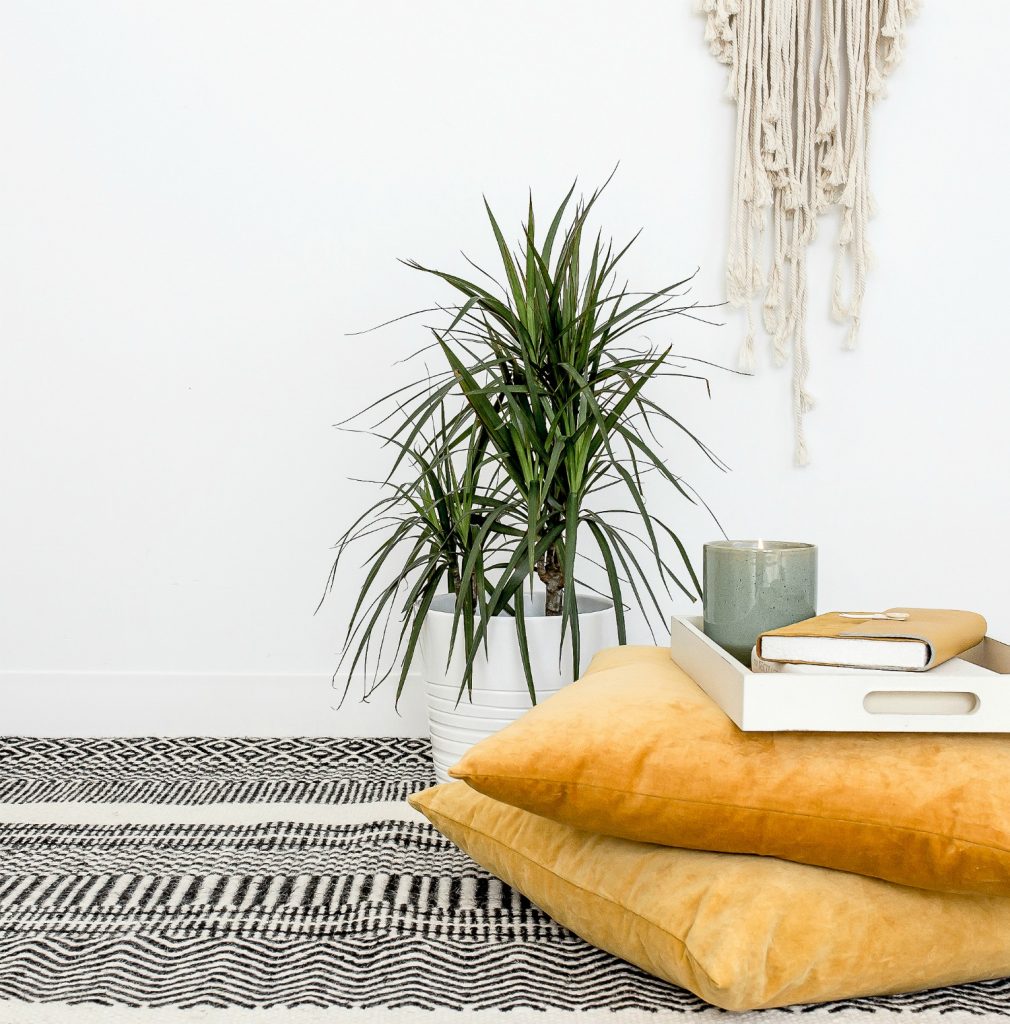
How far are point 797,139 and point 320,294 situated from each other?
0.86 metres

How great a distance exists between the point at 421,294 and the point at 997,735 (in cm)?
120

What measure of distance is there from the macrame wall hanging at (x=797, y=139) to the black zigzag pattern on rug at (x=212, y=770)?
884mm

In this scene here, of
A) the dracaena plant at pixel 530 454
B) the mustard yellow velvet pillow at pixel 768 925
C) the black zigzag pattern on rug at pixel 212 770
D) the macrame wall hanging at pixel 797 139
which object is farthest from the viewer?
the macrame wall hanging at pixel 797 139

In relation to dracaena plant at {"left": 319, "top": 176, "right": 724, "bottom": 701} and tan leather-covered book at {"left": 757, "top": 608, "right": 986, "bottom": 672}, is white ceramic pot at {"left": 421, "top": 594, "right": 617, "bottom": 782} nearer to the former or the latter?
dracaena plant at {"left": 319, "top": 176, "right": 724, "bottom": 701}

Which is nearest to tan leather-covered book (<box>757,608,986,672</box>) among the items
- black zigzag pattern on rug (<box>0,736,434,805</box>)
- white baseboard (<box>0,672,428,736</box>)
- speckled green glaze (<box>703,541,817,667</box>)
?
speckled green glaze (<box>703,541,817,667</box>)

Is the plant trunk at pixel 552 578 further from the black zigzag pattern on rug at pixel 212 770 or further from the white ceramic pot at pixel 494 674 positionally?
the black zigzag pattern on rug at pixel 212 770

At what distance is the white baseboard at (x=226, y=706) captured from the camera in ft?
5.74

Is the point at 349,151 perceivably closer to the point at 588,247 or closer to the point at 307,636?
the point at 588,247

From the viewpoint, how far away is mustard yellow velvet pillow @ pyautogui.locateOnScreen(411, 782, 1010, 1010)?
2.47 feet

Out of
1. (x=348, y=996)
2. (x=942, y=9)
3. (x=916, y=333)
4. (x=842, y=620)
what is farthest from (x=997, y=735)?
(x=942, y=9)

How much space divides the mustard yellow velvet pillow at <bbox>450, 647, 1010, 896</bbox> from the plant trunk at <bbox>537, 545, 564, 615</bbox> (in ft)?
1.71

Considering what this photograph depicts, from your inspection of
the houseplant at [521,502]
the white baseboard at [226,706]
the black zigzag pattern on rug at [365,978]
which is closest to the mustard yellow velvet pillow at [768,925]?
the black zigzag pattern on rug at [365,978]

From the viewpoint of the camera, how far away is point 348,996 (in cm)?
81

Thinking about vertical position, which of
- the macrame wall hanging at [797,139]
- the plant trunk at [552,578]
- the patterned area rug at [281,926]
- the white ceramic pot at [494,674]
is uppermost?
the macrame wall hanging at [797,139]
